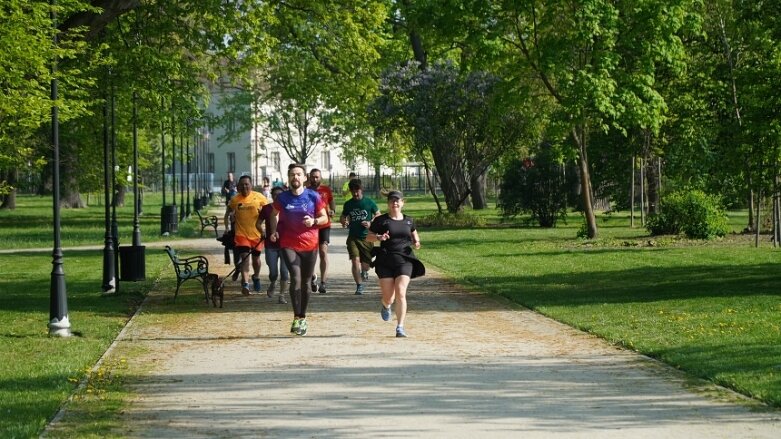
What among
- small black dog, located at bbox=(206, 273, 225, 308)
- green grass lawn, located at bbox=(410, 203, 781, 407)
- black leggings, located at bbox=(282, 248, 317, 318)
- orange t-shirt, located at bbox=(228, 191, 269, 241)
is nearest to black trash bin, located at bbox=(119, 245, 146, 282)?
orange t-shirt, located at bbox=(228, 191, 269, 241)

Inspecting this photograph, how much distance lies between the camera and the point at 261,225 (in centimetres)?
1867

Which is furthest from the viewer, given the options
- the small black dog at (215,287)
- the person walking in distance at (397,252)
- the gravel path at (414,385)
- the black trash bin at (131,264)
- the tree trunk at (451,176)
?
the tree trunk at (451,176)

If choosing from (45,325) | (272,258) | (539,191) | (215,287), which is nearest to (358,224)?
(272,258)

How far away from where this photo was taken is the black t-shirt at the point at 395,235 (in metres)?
15.5

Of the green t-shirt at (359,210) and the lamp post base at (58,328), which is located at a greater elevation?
the green t-shirt at (359,210)

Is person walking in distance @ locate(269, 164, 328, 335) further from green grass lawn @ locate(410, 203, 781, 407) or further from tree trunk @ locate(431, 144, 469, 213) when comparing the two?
tree trunk @ locate(431, 144, 469, 213)

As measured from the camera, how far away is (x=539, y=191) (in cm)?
4588

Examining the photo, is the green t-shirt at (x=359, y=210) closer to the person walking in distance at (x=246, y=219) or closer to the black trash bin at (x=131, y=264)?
the person walking in distance at (x=246, y=219)

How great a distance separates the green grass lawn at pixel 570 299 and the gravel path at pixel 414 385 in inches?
19.4

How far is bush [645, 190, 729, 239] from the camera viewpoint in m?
34.9

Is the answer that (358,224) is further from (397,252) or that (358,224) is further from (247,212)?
(397,252)

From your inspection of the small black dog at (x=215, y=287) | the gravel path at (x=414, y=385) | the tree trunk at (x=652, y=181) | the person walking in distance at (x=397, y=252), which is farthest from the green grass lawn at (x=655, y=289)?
the tree trunk at (x=652, y=181)

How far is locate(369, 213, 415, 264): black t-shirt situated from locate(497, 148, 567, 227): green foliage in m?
30.1

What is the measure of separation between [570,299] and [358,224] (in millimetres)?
3461
